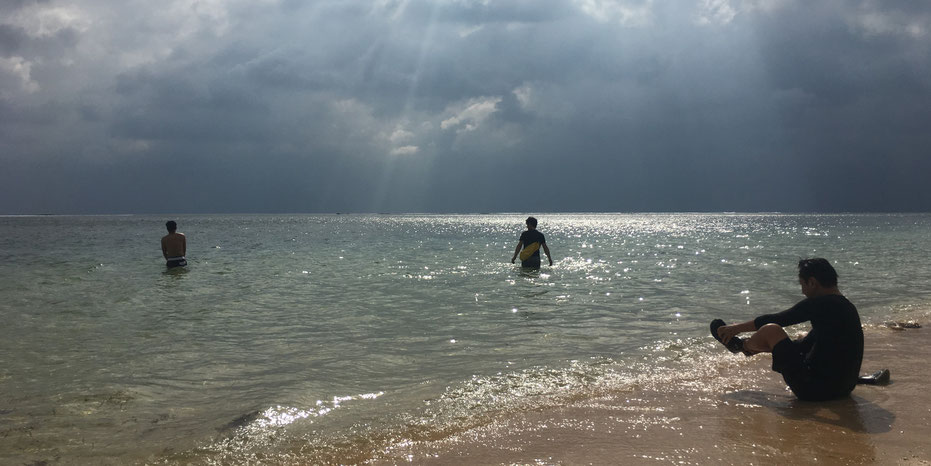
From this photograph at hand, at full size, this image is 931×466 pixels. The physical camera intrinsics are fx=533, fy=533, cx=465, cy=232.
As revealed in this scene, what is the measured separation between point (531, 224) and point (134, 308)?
40.6 feet

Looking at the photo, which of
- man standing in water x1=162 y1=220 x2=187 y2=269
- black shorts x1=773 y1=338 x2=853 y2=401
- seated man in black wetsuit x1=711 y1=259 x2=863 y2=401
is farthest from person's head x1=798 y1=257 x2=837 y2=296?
man standing in water x1=162 y1=220 x2=187 y2=269

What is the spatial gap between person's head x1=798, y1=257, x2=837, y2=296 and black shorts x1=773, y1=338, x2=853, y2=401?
63cm

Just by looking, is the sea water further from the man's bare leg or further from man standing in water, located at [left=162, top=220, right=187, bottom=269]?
man standing in water, located at [left=162, top=220, right=187, bottom=269]

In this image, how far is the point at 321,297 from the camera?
613 inches

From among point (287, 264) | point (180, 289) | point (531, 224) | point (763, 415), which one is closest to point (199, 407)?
point (763, 415)

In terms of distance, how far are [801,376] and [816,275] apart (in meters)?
1.12

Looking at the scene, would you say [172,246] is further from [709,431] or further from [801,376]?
[801,376]

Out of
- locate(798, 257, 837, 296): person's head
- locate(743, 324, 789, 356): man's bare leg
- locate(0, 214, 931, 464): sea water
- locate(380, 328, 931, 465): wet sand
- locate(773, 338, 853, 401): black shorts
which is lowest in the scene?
locate(0, 214, 931, 464): sea water

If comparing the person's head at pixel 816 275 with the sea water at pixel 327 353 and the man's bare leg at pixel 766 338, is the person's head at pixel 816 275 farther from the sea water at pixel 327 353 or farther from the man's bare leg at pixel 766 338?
the sea water at pixel 327 353

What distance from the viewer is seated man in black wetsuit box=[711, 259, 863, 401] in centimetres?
557

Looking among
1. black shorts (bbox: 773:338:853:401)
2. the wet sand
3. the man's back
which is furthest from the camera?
the man's back

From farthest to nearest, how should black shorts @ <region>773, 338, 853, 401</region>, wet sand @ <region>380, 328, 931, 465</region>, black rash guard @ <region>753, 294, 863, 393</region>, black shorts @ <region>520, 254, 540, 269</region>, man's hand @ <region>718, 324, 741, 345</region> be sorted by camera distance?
black shorts @ <region>520, 254, 540, 269</region> → man's hand @ <region>718, 324, 741, 345</region> → black shorts @ <region>773, 338, 853, 401</region> → black rash guard @ <region>753, 294, 863, 393</region> → wet sand @ <region>380, 328, 931, 465</region>

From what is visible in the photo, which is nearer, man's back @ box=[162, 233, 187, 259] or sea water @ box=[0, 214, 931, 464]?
sea water @ box=[0, 214, 931, 464]

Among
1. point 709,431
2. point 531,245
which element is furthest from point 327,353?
point 531,245
